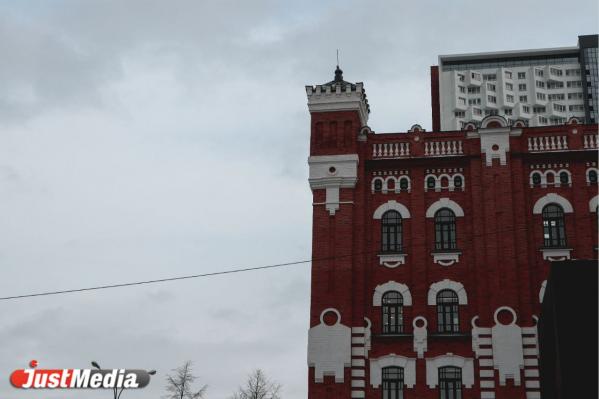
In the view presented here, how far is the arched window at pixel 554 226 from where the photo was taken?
1373 inches

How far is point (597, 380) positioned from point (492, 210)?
13.9 m

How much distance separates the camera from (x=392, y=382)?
33344 mm

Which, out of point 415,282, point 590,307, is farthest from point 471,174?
point 590,307

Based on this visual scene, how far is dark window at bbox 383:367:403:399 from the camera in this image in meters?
33.2

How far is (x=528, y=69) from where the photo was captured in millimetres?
145375

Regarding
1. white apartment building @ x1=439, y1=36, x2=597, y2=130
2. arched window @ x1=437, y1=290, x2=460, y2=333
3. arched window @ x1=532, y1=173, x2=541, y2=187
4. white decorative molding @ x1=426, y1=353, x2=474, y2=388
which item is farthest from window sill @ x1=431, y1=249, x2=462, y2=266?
white apartment building @ x1=439, y1=36, x2=597, y2=130

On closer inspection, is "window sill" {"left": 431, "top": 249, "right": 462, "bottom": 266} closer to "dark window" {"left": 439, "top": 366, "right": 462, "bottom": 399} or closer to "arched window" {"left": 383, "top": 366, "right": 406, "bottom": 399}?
"dark window" {"left": 439, "top": 366, "right": 462, "bottom": 399}

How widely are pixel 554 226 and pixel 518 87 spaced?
116 metres

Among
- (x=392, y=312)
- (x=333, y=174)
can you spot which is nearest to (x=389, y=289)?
(x=392, y=312)

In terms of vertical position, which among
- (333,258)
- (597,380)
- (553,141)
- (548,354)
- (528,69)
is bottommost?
(597,380)

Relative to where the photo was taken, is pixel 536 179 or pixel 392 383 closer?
pixel 392 383

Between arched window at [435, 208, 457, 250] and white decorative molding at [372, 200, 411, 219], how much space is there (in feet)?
4.66

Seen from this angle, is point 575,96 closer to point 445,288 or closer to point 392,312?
point 445,288

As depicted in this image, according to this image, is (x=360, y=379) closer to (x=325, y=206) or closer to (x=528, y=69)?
(x=325, y=206)
